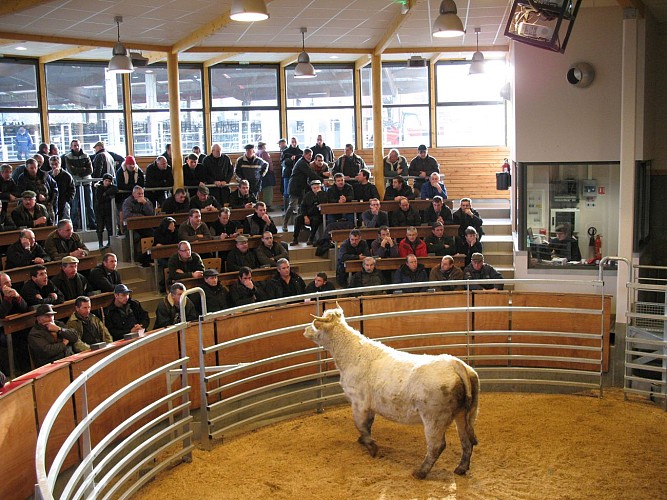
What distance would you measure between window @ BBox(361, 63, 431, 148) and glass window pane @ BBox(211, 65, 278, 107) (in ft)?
7.49

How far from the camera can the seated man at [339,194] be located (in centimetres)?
1553

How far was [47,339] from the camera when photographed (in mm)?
9320

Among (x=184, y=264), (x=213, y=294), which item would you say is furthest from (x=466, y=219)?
(x=213, y=294)

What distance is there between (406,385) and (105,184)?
863 centimetres

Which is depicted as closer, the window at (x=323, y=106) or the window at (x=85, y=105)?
the window at (x=85, y=105)

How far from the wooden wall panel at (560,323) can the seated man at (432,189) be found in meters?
5.80

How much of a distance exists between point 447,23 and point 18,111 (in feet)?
34.1

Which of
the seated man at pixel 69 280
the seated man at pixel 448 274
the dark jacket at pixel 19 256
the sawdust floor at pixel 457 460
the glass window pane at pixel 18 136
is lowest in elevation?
the sawdust floor at pixel 457 460

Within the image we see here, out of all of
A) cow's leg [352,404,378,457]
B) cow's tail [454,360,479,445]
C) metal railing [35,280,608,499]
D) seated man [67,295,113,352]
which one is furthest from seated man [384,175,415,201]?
cow's tail [454,360,479,445]

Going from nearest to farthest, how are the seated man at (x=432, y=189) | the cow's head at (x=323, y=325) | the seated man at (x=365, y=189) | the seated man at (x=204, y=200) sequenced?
the cow's head at (x=323, y=325) < the seated man at (x=204, y=200) < the seated man at (x=365, y=189) < the seated man at (x=432, y=189)

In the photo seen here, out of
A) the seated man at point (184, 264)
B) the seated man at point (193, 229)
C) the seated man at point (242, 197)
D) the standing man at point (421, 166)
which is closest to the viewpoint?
the seated man at point (184, 264)

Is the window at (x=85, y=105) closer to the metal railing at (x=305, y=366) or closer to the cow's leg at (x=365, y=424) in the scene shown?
the metal railing at (x=305, y=366)

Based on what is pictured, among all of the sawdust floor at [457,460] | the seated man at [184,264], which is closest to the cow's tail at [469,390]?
the sawdust floor at [457,460]

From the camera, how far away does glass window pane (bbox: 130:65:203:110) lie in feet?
62.2
